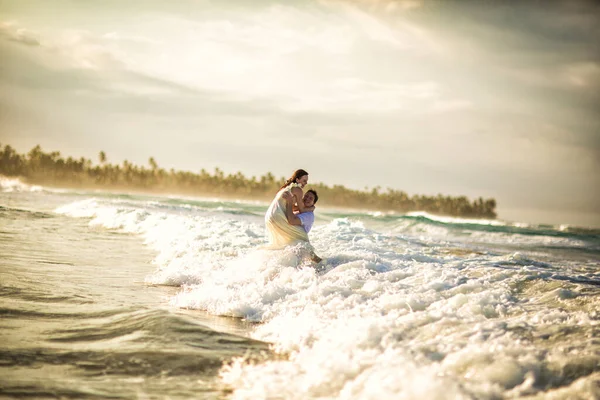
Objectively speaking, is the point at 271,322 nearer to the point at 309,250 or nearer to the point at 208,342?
the point at 208,342

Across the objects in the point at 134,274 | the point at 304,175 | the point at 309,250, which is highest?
the point at 304,175

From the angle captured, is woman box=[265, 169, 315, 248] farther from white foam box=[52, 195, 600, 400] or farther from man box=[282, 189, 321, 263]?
white foam box=[52, 195, 600, 400]

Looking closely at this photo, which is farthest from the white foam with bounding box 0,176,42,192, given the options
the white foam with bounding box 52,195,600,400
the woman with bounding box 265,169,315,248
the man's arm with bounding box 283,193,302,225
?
the white foam with bounding box 52,195,600,400

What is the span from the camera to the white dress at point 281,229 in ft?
34.9

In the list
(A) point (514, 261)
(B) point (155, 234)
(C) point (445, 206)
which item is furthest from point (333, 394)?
(C) point (445, 206)

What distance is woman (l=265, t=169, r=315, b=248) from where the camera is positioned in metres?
10.6

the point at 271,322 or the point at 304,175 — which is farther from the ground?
the point at 304,175

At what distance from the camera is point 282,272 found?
9.64 meters

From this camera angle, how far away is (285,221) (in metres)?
10.6

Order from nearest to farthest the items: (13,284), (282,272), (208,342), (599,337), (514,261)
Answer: (599,337), (208,342), (13,284), (282,272), (514,261)

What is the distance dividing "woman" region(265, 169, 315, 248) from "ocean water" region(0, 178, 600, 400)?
34 centimetres

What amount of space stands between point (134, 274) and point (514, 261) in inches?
389

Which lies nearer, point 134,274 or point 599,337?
point 599,337

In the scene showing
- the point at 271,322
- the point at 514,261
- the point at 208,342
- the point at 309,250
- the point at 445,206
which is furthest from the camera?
the point at 445,206
